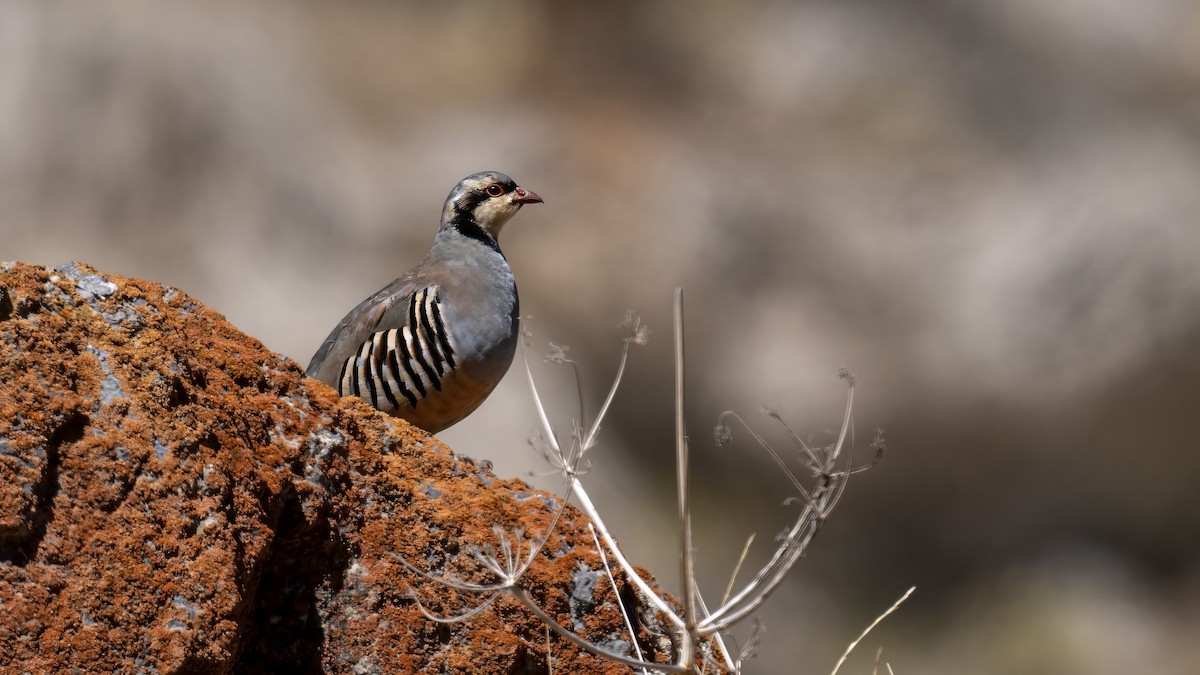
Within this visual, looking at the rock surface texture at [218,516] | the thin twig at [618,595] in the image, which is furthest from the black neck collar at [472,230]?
the thin twig at [618,595]

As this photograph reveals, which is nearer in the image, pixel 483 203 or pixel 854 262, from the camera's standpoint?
pixel 483 203

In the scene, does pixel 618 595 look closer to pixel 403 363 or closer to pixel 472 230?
pixel 403 363

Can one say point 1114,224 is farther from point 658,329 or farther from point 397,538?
point 397,538

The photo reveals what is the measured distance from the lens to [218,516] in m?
2.53

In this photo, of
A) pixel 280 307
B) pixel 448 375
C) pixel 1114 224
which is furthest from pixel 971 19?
pixel 448 375

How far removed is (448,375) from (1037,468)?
32.8ft

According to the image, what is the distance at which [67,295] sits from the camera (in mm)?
2695

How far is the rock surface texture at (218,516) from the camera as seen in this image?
2367mm

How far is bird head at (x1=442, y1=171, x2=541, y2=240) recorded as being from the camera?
603 centimetres

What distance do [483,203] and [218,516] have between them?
12.0 feet

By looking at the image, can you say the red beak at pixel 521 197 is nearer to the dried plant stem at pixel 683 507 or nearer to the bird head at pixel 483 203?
the bird head at pixel 483 203

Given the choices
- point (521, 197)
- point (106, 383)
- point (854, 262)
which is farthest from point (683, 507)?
point (854, 262)

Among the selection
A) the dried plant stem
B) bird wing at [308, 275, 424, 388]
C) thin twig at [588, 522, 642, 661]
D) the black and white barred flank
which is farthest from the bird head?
the dried plant stem

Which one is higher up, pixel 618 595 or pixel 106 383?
pixel 106 383
